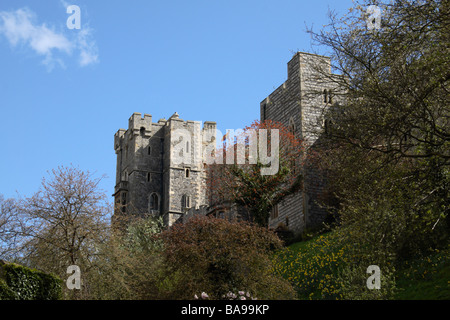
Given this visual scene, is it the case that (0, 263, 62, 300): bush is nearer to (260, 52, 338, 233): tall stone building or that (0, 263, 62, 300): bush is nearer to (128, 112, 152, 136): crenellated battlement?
(260, 52, 338, 233): tall stone building

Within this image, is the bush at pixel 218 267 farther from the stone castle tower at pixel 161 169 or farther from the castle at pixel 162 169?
the stone castle tower at pixel 161 169

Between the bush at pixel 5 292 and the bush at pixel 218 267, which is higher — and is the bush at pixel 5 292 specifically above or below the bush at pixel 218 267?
below

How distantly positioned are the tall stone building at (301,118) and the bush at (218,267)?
35.5 feet

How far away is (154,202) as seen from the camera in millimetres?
58719

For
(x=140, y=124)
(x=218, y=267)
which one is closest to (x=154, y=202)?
(x=140, y=124)

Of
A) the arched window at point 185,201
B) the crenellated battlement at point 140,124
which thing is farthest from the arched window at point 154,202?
the crenellated battlement at point 140,124

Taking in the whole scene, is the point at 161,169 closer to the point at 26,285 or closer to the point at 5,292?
the point at 26,285

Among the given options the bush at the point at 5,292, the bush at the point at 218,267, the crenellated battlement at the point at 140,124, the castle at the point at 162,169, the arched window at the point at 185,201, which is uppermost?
the crenellated battlement at the point at 140,124

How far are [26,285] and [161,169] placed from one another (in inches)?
1738

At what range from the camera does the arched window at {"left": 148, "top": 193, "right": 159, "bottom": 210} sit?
58225 mm

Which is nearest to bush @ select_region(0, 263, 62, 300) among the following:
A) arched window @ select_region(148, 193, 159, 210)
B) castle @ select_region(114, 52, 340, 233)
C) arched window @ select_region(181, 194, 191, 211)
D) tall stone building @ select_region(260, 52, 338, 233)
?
tall stone building @ select_region(260, 52, 338, 233)

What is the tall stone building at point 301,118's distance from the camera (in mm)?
30688

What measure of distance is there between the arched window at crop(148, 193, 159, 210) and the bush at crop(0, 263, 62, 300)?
4183 centimetres
